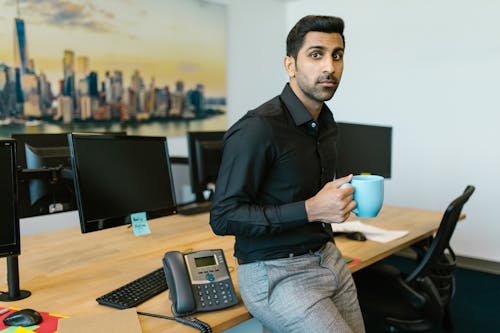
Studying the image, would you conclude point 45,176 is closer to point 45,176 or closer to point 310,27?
point 45,176

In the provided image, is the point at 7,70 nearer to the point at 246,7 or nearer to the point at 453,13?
the point at 246,7

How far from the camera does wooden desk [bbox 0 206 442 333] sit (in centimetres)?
143

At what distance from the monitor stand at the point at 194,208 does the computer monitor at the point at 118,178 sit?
951mm

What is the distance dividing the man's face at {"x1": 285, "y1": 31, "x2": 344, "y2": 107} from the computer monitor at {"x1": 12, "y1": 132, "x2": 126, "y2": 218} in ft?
2.79

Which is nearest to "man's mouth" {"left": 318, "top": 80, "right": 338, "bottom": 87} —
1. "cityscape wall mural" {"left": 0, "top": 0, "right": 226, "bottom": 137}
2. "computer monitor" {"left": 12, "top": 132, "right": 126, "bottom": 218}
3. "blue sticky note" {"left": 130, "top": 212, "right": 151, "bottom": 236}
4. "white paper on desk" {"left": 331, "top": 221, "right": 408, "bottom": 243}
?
"blue sticky note" {"left": 130, "top": 212, "right": 151, "bottom": 236}

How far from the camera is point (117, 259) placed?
6.31ft

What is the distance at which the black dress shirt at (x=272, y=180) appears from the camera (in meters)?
1.39

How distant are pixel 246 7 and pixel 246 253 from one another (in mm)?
4047

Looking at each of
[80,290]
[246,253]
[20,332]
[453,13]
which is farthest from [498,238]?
[20,332]

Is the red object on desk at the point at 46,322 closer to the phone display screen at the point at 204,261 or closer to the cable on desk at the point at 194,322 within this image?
the cable on desk at the point at 194,322

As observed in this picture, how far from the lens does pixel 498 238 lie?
3.98 meters

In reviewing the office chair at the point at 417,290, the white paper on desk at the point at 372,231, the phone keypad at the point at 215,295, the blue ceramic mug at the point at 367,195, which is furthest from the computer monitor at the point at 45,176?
the office chair at the point at 417,290

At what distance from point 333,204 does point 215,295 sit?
450mm

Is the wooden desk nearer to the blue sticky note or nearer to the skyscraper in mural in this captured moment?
the blue sticky note
